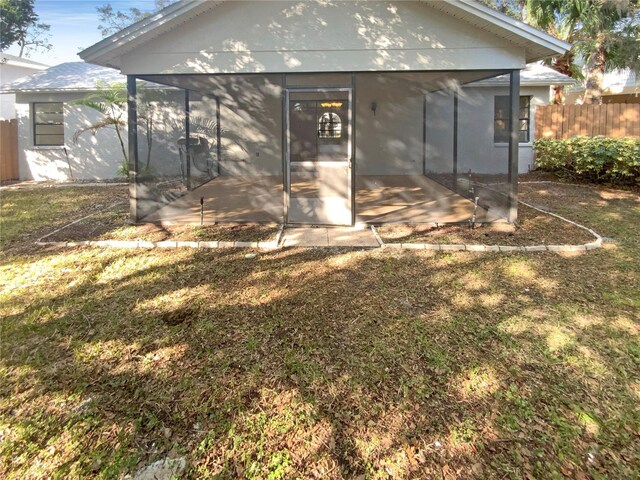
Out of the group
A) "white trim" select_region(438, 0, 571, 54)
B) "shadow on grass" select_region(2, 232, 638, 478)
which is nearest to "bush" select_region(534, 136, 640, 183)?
"white trim" select_region(438, 0, 571, 54)

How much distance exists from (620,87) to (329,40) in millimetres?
18761

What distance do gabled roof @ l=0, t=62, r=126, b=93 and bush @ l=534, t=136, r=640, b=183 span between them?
12.5 meters

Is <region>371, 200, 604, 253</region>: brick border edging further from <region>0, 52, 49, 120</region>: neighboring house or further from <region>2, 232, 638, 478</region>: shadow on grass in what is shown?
<region>0, 52, 49, 120</region>: neighboring house

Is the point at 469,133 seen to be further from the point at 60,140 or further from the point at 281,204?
the point at 60,140

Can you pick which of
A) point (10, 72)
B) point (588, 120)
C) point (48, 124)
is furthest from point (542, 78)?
point (10, 72)

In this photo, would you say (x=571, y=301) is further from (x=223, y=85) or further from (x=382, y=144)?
(x=382, y=144)

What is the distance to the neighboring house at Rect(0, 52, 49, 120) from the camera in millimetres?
19734

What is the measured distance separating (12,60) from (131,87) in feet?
61.7

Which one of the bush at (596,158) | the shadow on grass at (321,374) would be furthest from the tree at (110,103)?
the bush at (596,158)

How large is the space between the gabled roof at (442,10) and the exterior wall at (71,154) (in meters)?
7.36

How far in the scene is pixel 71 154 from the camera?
13547mm

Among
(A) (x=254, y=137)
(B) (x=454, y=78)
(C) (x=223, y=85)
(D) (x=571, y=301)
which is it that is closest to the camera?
(D) (x=571, y=301)

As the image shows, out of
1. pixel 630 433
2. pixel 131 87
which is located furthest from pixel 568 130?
pixel 630 433

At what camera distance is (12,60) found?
2095cm
